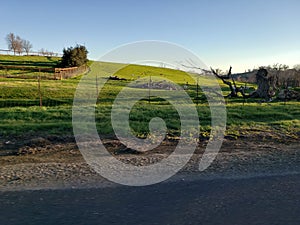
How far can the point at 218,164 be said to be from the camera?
5.34 metres

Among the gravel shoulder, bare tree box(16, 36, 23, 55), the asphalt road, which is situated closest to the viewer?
the asphalt road

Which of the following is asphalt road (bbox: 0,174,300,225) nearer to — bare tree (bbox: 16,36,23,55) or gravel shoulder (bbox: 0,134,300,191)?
gravel shoulder (bbox: 0,134,300,191)

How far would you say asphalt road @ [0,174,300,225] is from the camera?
326cm

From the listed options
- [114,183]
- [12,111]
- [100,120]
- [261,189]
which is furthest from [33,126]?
[261,189]

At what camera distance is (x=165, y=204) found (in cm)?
364

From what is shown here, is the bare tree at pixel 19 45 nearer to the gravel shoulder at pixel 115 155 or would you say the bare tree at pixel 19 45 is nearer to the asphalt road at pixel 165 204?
the gravel shoulder at pixel 115 155

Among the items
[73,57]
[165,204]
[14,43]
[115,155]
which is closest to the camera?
[165,204]

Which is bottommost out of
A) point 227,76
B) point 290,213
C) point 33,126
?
point 290,213

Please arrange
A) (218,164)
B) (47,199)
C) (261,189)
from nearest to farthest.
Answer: (47,199) < (261,189) < (218,164)

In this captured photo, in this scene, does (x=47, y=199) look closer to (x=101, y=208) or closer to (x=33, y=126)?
(x=101, y=208)

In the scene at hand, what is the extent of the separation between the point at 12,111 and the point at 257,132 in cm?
968

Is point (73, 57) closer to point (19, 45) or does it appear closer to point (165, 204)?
point (165, 204)

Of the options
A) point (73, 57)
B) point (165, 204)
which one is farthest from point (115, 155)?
point (73, 57)

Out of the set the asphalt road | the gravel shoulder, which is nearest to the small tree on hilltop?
the gravel shoulder
